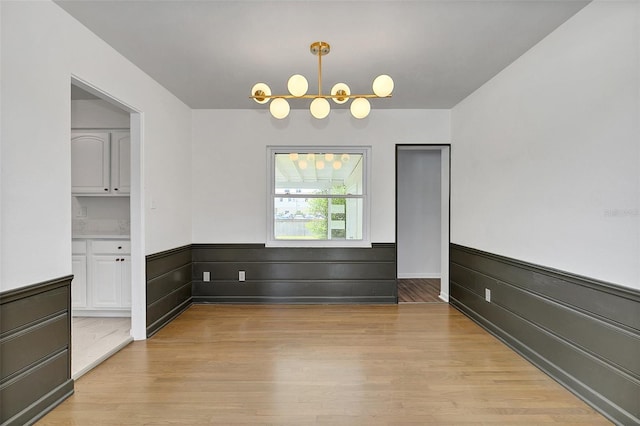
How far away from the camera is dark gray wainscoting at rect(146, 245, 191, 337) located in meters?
3.46

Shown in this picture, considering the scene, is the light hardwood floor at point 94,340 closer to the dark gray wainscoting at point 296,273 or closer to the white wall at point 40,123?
the white wall at point 40,123

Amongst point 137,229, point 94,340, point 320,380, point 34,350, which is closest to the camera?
point 34,350

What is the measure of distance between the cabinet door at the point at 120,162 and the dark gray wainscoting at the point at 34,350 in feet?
5.77

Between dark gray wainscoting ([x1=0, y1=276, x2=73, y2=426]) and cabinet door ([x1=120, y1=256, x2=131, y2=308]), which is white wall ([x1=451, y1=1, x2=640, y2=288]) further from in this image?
cabinet door ([x1=120, y1=256, x2=131, y2=308])

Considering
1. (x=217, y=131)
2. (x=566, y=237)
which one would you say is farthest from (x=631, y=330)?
(x=217, y=131)

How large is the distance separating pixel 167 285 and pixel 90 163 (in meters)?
1.62

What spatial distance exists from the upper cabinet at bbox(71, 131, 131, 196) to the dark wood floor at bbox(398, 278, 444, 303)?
3838 millimetres

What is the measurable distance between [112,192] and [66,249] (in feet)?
5.65

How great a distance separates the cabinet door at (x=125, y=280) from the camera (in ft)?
12.3

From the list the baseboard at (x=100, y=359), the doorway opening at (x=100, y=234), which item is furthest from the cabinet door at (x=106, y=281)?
the baseboard at (x=100, y=359)

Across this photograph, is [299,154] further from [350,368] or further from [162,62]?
[350,368]

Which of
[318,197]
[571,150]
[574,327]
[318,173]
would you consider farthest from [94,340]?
[571,150]

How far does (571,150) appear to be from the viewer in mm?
2412

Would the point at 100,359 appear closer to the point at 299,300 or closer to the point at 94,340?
the point at 94,340
